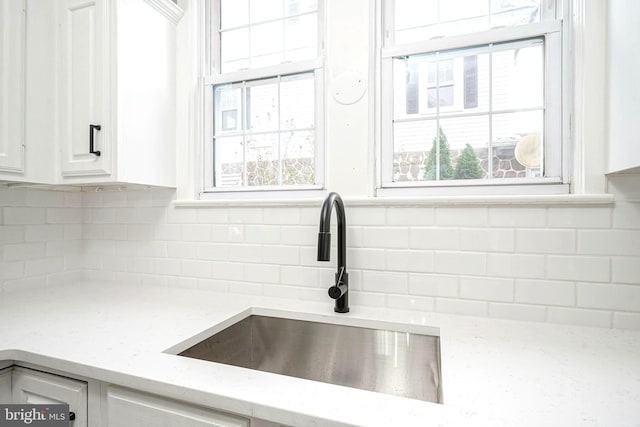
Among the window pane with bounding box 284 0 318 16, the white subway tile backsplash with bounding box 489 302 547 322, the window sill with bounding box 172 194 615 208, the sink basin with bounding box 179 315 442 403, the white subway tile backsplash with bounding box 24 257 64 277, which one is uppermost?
the window pane with bounding box 284 0 318 16

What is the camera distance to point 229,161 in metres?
1.62

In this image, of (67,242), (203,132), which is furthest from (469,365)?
(67,242)

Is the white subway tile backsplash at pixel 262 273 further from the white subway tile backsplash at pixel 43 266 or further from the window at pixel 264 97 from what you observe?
the white subway tile backsplash at pixel 43 266

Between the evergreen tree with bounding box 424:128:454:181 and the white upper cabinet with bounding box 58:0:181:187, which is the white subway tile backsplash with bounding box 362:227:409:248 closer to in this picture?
the evergreen tree with bounding box 424:128:454:181

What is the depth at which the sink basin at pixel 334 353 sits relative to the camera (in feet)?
3.41

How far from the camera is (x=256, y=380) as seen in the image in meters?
0.72

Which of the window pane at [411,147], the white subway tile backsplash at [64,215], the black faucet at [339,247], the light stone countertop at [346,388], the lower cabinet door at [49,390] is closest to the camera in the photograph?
the light stone countertop at [346,388]

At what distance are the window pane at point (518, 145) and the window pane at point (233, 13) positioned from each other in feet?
4.18

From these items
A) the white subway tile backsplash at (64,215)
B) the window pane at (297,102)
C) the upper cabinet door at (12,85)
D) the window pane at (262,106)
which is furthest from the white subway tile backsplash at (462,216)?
the white subway tile backsplash at (64,215)

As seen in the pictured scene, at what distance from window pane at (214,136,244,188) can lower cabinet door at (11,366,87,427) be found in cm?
98

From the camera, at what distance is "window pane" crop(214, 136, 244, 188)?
1.60 metres

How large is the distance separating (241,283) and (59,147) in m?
0.98

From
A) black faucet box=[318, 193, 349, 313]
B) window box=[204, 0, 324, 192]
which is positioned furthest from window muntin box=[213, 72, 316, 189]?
black faucet box=[318, 193, 349, 313]

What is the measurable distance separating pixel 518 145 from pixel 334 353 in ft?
3.34
